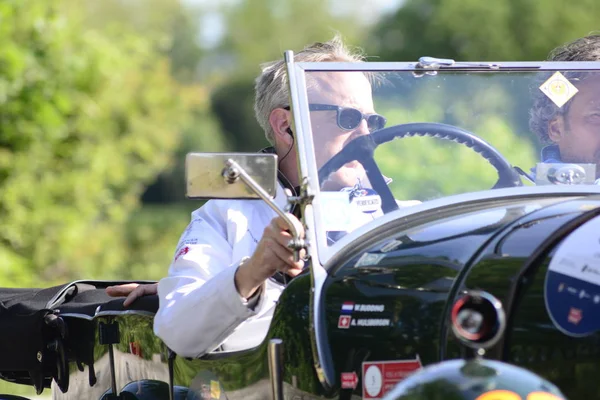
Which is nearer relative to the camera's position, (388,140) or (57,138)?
(388,140)

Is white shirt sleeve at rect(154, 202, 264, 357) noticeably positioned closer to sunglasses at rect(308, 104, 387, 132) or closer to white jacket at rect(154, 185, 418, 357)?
white jacket at rect(154, 185, 418, 357)

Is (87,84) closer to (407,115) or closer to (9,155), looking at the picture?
(9,155)

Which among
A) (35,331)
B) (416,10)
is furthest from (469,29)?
(35,331)

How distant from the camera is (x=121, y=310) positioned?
11.0ft

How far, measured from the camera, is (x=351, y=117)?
2912 millimetres

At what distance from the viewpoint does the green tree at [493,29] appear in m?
34.6

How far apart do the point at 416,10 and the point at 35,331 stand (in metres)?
34.7

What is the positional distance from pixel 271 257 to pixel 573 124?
1.09 metres

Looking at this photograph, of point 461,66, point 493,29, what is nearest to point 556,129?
point 461,66

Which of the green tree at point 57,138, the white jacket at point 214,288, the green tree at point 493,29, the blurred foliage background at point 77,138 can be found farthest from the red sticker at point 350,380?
the green tree at point 493,29

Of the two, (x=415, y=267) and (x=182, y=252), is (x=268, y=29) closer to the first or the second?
(x=182, y=252)

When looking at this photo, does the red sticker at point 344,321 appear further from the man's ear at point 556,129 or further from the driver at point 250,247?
the man's ear at point 556,129

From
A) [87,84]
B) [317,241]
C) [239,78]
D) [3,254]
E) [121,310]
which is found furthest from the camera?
[239,78]

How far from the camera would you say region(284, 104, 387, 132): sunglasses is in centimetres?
287
